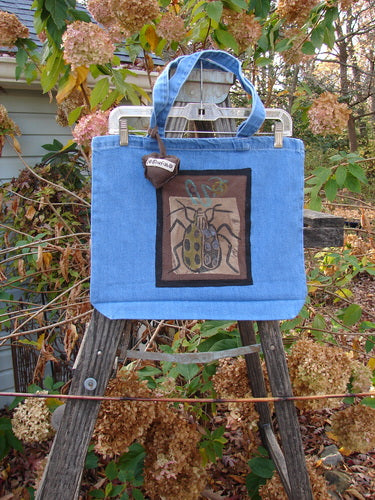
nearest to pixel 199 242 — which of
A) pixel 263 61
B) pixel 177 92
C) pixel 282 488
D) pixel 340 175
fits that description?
pixel 177 92

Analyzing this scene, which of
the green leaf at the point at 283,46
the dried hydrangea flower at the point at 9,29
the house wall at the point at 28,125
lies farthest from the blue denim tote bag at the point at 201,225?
the house wall at the point at 28,125

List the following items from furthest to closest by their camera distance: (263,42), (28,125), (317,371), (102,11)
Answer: (28,125) → (263,42) → (102,11) → (317,371)

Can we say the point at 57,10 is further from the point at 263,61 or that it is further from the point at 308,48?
the point at 308,48

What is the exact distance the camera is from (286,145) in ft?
3.70

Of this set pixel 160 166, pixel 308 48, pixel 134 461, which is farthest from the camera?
pixel 308 48

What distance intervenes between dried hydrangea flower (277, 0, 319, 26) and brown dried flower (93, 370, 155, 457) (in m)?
1.66

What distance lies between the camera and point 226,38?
1.75m

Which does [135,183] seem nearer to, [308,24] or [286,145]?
[286,145]

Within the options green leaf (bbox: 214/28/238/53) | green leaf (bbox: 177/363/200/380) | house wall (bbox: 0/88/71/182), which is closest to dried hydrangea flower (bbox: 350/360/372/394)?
green leaf (bbox: 177/363/200/380)

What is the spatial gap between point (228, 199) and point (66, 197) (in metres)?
1.78

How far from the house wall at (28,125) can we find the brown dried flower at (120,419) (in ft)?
6.46

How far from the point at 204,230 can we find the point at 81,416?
0.59 meters

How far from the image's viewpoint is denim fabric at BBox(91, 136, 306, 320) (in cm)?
107

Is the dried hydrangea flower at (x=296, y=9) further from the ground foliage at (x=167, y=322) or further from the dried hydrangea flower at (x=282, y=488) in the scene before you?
the dried hydrangea flower at (x=282, y=488)
